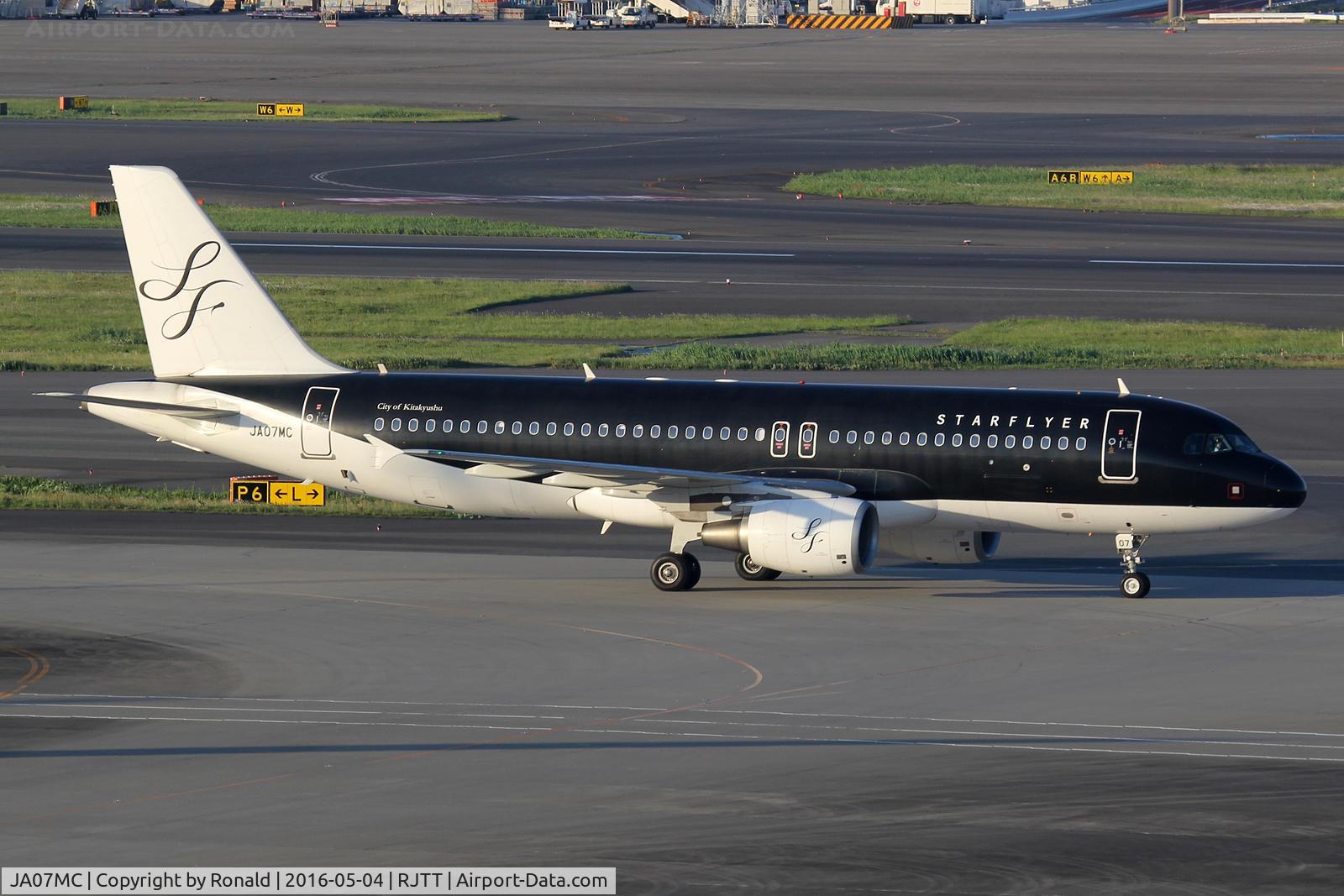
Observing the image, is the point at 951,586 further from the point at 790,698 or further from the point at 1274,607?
the point at 790,698

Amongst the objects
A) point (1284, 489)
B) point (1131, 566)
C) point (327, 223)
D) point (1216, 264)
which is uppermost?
point (327, 223)

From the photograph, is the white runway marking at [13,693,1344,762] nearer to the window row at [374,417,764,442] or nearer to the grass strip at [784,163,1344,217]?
the window row at [374,417,764,442]

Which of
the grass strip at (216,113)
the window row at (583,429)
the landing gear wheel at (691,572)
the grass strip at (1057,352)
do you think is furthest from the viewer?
the grass strip at (216,113)

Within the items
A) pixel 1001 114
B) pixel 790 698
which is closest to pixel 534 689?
pixel 790 698

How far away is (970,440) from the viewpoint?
3966 cm

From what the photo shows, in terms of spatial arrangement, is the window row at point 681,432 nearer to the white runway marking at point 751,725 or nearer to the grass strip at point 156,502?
the grass strip at point 156,502

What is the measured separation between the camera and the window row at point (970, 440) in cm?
3925

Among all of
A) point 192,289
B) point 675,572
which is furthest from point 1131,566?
point 192,289

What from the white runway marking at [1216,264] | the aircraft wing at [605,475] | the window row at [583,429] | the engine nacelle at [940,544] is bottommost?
the engine nacelle at [940,544]

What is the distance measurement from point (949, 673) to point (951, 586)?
830 cm

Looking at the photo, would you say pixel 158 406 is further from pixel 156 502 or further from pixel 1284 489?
pixel 1284 489

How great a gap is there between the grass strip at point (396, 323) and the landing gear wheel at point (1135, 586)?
30.4 m

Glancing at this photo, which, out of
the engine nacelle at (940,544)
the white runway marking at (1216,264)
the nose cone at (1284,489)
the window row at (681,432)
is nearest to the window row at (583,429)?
the window row at (681,432)

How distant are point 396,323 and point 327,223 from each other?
26263 mm
